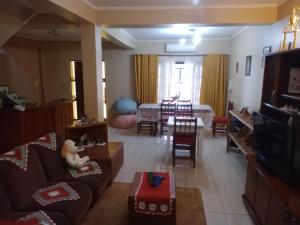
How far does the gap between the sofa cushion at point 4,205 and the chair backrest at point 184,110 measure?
12.8 feet

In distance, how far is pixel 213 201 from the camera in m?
2.68

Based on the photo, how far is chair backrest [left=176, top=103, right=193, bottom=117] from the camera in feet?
16.9

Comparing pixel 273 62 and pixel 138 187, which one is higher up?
pixel 273 62

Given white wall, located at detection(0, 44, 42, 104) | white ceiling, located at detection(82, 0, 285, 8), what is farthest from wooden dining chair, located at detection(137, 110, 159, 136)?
white wall, located at detection(0, 44, 42, 104)

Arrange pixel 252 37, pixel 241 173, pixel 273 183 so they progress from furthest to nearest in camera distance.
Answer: pixel 252 37, pixel 241 173, pixel 273 183

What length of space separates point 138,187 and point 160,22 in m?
2.42

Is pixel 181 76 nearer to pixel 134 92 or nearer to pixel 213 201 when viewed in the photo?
pixel 134 92

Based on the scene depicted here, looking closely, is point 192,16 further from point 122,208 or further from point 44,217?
point 44,217

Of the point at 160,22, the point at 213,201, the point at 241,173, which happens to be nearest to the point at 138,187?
the point at 213,201

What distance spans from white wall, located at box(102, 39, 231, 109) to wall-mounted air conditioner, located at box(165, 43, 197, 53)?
0.66ft

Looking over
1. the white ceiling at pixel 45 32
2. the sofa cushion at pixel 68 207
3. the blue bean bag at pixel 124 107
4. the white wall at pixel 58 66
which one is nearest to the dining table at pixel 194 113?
the blue bean bag at pixel 124 107

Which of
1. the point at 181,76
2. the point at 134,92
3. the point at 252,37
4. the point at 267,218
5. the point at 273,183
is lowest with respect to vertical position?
the point at 267,218

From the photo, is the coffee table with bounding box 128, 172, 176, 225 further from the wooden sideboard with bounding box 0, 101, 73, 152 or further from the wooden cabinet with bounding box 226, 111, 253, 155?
the wooden sideboard with bounding box 0, 101, 73, 152

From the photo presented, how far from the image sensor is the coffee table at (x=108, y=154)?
9.66ft
